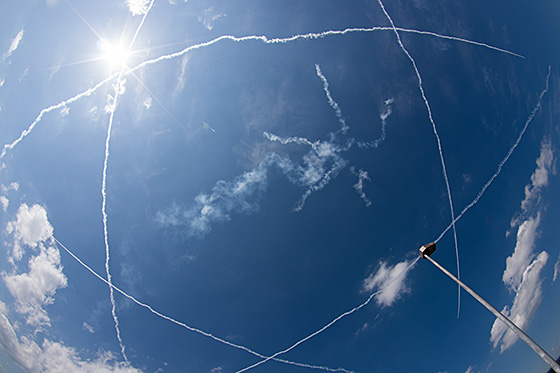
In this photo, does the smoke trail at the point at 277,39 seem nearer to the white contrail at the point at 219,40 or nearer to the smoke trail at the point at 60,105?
the white contrail at the point at 219,40

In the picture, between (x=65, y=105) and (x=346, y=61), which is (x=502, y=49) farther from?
(x=65, y=105)

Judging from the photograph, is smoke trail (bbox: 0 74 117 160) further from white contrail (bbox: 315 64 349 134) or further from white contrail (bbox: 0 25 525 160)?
white contrail (bbox: 315 64 349 134)

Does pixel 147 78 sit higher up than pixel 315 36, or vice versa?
pixel 315 36

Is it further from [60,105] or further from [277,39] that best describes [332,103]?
[60,105]

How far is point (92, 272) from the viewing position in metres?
11.8

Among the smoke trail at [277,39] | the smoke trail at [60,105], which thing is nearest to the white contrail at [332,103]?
the smoke trail at [277,39]

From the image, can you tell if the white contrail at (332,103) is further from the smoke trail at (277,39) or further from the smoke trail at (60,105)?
the smoke trail at (60,105)

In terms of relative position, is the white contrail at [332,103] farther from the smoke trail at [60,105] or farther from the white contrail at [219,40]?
the smoke trail at [60,105]

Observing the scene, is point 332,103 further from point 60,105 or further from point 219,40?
point 60,105

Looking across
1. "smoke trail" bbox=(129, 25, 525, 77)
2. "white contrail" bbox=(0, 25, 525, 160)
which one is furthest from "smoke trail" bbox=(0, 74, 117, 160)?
"smoke trail" bbox=(129, 25, 525, 77)

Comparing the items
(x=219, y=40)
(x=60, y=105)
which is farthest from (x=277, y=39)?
(x=60, y=105)

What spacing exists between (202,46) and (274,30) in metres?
3.52

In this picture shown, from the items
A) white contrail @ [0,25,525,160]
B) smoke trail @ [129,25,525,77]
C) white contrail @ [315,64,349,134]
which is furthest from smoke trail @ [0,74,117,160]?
white contrail @ [315,64,349,134]

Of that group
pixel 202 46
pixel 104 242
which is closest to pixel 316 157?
pixel 202 46
